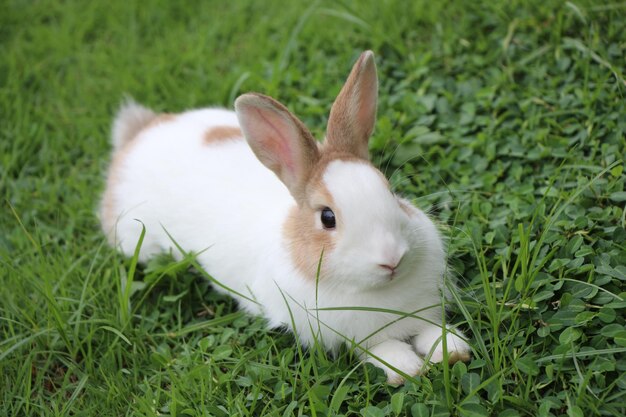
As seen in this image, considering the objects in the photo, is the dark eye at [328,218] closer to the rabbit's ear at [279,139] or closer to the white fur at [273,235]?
the white fur at [273,235]

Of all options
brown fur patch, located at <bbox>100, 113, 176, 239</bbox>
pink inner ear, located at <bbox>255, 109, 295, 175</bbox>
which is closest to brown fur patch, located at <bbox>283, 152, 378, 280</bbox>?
pink inner ear, located at <bbox>255, 109, 295, 175</bbox>

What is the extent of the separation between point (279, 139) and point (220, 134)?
32.7 inches

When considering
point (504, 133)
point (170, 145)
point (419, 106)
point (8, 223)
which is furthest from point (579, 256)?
point (8, 223)

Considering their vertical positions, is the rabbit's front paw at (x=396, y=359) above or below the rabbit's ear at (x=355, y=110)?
below

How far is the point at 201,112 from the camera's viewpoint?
4102 mm

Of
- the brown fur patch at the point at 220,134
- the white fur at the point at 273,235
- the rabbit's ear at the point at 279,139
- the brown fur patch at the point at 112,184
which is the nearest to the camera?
the white fur at the point at 273,235

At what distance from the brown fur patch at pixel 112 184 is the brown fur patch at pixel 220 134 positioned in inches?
15.7

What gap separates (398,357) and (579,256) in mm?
877

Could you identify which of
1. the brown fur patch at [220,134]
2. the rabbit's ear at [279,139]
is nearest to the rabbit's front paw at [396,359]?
the rabbit's ear at [279,139]

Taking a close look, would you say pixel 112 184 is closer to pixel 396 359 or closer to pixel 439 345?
pixel 396 359

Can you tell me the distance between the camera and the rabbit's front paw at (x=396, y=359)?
2824 mm

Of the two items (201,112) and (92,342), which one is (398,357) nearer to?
(92,342)

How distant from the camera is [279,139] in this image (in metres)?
3.03

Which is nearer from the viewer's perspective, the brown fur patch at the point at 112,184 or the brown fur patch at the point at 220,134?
the brown fur patch at the point at 220,134
